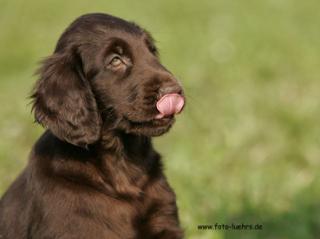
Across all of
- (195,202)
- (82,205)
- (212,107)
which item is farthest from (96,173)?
(212,107)

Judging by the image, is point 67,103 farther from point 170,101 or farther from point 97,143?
point 170,101

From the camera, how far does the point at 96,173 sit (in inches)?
176

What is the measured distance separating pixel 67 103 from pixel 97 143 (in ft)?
0.89

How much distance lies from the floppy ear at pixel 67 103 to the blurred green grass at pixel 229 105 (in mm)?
1413

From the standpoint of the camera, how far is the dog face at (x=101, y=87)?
14.3 ft

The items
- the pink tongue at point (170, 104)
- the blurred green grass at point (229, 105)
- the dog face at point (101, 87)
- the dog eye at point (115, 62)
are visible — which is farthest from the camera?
the blurred green grass at point (229, 105)

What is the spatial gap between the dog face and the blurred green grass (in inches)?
52.9

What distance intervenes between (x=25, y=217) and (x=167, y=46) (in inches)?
280

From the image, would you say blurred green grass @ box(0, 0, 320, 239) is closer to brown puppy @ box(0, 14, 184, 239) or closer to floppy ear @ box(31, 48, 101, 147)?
brown puppy @ box(0, 14, 184, 239)

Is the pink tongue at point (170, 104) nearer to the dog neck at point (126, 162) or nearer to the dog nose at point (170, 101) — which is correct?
the dog nose at point (170, 101)

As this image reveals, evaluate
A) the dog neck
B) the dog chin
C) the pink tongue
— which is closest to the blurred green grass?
the dog neck

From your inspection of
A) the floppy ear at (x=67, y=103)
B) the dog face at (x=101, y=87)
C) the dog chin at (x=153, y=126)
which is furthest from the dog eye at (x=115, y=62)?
the dog chin at (x=153, y=126)

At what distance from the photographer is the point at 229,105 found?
27.6ft

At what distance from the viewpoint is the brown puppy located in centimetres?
432
